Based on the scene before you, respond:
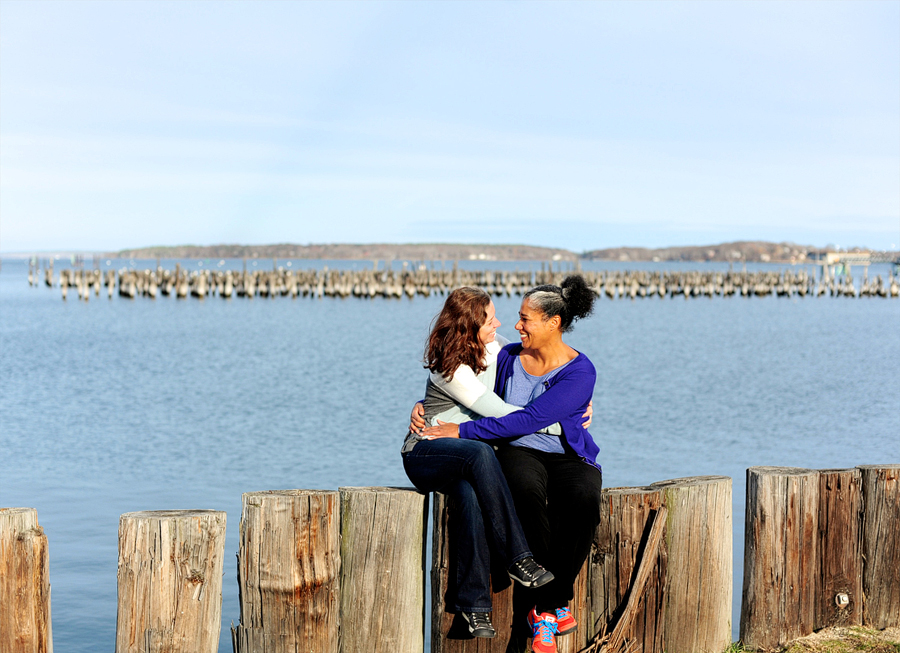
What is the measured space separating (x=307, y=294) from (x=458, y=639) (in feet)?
231

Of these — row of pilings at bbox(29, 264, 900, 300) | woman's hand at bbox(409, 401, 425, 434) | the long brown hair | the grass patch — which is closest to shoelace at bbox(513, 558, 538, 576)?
woman's hand at bbox(409, 401, 425, 434)

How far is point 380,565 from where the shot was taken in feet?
13.0

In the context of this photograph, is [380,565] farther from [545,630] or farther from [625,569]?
[625,569]

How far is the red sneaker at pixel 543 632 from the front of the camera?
3.94 metres

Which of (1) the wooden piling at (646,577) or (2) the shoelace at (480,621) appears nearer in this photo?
(2) the shoelace at (480,621)

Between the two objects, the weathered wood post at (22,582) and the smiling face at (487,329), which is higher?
the smiling face at (487,329)

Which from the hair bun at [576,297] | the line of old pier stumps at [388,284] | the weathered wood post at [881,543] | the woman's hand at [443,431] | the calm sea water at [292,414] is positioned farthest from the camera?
the line of old pier stumps at [388,284]

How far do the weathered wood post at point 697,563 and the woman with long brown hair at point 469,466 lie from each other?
688 millimetres

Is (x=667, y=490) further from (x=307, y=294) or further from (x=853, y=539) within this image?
(x=307, y=294)

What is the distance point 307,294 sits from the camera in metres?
73.5

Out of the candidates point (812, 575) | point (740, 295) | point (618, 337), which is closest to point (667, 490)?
point (812, 575)

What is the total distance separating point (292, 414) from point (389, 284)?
50525 millimetres

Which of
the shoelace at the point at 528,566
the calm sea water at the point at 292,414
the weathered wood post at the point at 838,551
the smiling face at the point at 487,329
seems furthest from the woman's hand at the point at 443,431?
the calm sea water at the point at 292,414

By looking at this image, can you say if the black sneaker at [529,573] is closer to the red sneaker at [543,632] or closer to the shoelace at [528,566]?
the shoelace at [528,566]
